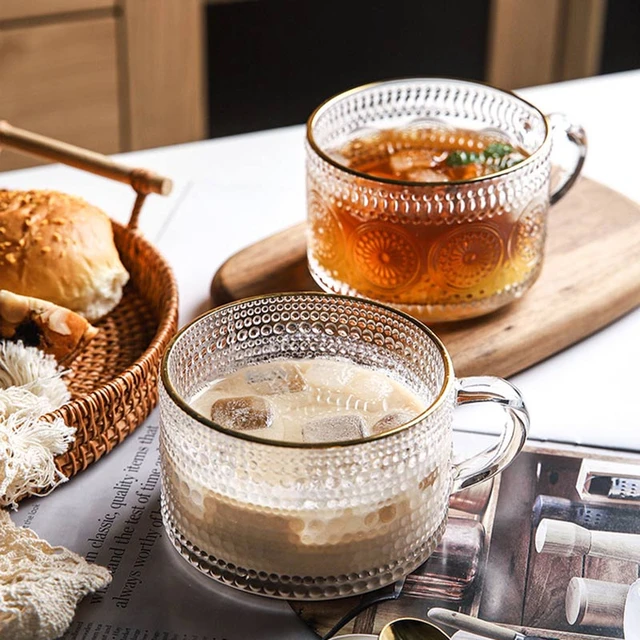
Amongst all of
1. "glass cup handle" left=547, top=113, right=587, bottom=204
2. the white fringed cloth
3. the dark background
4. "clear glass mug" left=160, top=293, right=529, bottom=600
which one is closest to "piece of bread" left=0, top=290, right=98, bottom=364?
the white fringed cloth

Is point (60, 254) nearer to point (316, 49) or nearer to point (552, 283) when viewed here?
point (552, 283)

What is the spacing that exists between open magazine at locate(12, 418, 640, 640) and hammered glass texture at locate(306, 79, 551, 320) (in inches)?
6.2

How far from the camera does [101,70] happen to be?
2.19m

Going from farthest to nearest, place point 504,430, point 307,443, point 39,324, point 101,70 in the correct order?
point 101,70 → point 39,324 → point 504,430 → point 307,443

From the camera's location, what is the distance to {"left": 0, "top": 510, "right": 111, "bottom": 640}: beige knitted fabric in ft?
2.04

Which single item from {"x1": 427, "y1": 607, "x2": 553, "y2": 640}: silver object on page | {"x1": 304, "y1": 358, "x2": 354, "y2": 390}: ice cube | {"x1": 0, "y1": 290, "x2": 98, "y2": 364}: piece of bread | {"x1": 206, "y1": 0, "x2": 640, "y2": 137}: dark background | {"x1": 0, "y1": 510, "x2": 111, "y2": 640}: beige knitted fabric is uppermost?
{"x1": 304, "y1": 358, "x2": 354, "y2": 390}: ice cube

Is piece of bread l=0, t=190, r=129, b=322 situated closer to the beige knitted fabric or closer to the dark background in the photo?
the beige knitted fabric

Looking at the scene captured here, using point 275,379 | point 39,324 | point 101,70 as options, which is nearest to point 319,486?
point 275,379

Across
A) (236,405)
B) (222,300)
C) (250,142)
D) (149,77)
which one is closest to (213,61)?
(149,77)

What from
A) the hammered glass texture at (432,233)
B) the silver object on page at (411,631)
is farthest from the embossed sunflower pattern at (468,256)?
the silver object on page at (411,631)

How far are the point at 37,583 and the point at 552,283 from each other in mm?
566

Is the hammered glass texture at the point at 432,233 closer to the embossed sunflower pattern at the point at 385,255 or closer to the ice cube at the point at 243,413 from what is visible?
the embossed sunflower pattern at the point at 385,255

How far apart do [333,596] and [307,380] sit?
6.0 inches

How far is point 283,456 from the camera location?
603 mm
